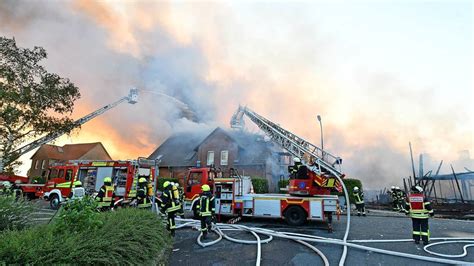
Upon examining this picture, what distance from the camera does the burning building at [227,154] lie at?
870 inches

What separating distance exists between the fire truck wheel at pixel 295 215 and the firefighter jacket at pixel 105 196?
245 inches

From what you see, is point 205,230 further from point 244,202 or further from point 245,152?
point 245,152

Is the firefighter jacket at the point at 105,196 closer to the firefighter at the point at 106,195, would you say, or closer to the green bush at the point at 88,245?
the firefighter at the point at 106,195

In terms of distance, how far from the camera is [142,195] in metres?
8.05

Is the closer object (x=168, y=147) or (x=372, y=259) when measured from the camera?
(x=372, y=259)

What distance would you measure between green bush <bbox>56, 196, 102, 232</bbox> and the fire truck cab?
746 centimetres

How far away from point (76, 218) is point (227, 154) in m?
20.5

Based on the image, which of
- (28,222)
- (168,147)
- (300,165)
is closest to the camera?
(28,222)

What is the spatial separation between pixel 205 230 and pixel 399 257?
451 cm

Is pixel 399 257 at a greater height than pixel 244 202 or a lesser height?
lesser

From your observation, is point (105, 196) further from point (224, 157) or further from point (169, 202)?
point (224, 157)

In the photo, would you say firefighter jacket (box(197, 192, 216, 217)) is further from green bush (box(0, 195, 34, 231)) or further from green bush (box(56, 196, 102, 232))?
green bush (box(0, 195, 34, 231))

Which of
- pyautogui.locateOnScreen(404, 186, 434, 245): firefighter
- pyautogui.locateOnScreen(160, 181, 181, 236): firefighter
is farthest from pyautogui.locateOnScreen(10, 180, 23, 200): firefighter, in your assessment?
pyautogui.locateOnScreen(404, 186, 434, 245): firefighter

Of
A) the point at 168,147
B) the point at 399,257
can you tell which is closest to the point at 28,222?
the point at 399,257
